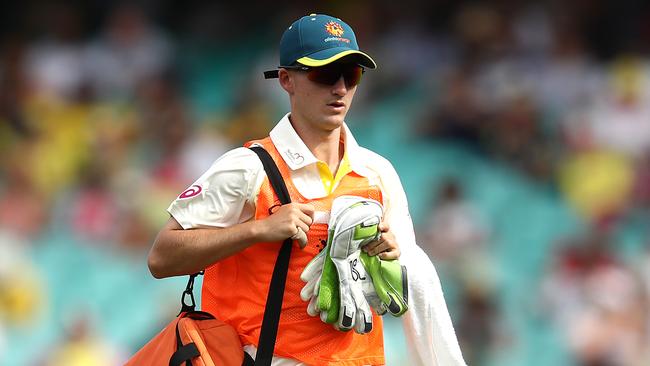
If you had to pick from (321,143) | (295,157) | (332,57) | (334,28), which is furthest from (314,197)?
(334,28)

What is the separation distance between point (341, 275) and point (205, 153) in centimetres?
717

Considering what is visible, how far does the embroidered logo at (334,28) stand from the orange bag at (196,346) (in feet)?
3.74

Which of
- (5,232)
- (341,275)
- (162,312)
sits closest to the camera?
(341,275)

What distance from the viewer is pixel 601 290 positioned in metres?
9.53

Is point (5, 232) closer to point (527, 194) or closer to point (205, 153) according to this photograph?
point (205, 153)

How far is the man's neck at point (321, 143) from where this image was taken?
448 centimetres

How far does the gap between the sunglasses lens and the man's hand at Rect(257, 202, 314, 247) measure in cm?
52

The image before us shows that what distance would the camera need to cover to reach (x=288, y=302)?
14.0 ft

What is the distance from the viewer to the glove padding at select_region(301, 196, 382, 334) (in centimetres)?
414

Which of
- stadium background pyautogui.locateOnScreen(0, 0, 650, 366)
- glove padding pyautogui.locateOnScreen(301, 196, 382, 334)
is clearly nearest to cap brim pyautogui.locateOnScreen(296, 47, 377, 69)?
glove padding pyautogui.locateOnScreen(301, 196, 382, 334)

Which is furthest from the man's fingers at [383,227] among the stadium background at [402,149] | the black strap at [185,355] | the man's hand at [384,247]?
the stadium background at [402,149]

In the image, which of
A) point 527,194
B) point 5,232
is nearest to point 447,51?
point 527,194

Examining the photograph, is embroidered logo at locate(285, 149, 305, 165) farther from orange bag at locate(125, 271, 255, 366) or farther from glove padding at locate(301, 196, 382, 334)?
orange bag at locate(125, 271, 255, 366)

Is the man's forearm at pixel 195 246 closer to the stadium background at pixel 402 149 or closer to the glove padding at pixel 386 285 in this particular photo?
the glove padding at pixel 386 285
